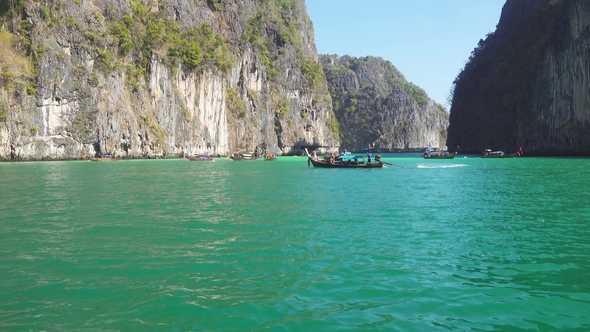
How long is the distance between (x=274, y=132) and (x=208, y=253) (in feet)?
305

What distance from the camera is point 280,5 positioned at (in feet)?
436

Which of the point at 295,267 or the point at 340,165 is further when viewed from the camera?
the point at 340,165

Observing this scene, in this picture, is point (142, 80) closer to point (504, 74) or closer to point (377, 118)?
point (504, 74)

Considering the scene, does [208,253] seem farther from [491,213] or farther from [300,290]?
[491,213]

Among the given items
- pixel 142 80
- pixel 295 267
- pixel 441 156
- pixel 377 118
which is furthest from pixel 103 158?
pixel 377 118

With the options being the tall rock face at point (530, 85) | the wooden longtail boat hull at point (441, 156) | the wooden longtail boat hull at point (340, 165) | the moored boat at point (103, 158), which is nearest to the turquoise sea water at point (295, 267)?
the wooden longtail boat hull at point (340, 165)

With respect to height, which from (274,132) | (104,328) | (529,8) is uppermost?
(529,8)

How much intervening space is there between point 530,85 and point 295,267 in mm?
68340

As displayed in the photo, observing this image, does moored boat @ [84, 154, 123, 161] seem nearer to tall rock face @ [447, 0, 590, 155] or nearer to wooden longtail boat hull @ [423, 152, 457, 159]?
wooden longtail boat hull @ [423, 152, 457, 159]

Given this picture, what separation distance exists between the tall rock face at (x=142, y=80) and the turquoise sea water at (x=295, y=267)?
142 ft

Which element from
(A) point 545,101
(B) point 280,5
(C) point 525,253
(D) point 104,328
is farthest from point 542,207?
(B) point 280,5

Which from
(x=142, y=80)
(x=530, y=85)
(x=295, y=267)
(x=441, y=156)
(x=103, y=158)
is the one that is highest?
(x=142, y=80)

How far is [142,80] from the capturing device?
2606 inches

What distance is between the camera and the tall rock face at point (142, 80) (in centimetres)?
5225
